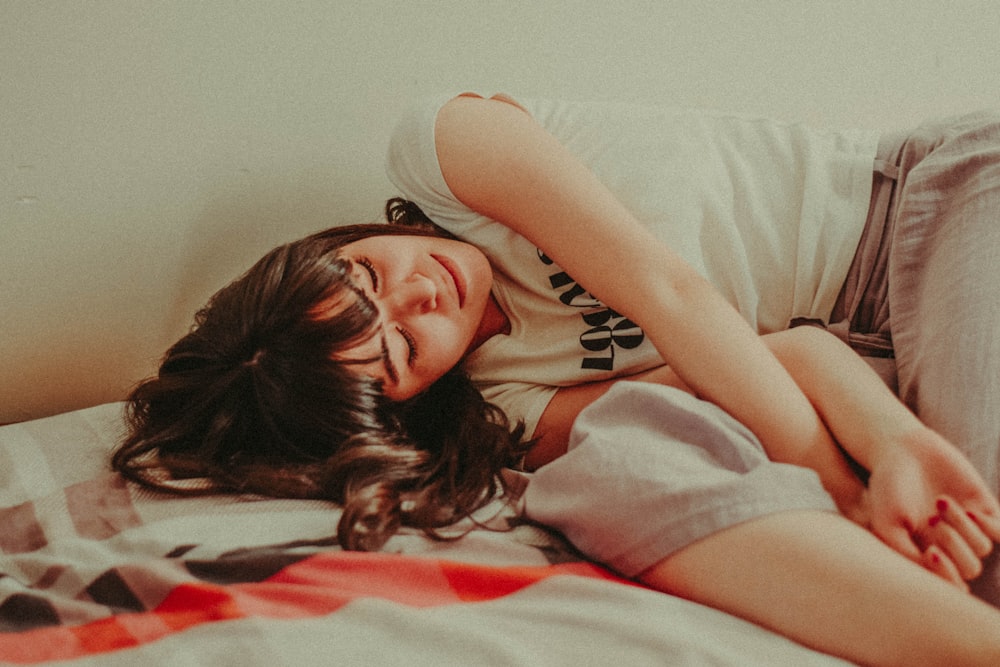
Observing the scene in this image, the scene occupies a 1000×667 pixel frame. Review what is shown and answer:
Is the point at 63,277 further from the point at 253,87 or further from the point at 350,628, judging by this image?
the point at 350,628

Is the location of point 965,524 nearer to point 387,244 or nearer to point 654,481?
point 654,481

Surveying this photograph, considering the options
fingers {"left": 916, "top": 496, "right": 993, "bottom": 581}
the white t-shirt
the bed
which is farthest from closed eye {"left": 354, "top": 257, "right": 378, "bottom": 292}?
fingers {"left": 916, "top": 496, "right": 993, "bottom": 581}

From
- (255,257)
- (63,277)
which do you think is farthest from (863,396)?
(63,277)

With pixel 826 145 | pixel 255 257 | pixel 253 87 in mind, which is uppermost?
pixel 253 87

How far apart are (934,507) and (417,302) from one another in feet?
1.53

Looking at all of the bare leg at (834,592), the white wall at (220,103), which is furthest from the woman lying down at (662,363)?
the white wall at (220,103)

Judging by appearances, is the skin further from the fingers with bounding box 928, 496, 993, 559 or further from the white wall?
the white wall

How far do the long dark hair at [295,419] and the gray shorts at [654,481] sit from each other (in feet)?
0.37

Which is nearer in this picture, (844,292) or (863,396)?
(863,396)

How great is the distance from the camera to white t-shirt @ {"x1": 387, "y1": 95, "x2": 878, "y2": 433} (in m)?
0.79

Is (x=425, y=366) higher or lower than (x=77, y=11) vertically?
lower

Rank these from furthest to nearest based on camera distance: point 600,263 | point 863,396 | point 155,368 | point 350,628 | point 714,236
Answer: point 155,368, point 714,236, point 600,263, point 863,396, point 350,628

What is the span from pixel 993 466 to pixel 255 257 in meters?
0.83

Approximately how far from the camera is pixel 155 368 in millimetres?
941
